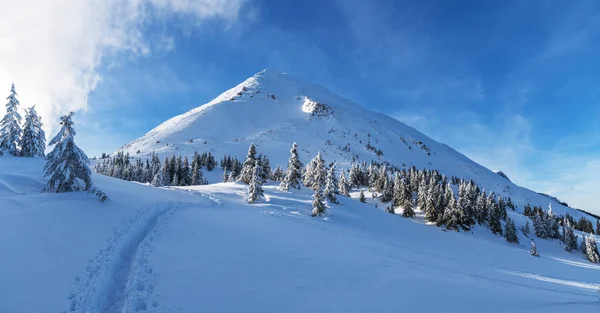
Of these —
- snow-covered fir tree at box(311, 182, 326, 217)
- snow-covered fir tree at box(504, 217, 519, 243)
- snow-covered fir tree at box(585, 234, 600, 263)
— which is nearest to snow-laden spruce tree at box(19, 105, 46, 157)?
snow-covered fir tree at box(311, 182, 326, 217)

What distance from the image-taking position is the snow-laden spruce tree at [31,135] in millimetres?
37500

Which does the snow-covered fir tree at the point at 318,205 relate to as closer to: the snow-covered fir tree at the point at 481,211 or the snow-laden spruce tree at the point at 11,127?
the snow-laden spruce tree at the point at 11,127

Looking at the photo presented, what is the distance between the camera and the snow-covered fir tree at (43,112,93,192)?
19.3 meters

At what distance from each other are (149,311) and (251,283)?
3.59 m

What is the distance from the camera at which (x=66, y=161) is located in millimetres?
19469

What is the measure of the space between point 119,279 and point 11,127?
39.9 m

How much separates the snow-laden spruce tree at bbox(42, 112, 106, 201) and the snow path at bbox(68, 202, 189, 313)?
7521 mm

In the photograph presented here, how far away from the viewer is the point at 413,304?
9805 millimetres

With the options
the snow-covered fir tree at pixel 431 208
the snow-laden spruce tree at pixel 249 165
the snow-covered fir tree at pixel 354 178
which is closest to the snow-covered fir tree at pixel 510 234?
the snow-covered fir tree at pixel 431 208

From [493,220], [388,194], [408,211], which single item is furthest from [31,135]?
[493,220]

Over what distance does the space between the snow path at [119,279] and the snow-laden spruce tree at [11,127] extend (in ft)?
108

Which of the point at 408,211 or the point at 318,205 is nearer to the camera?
the point at 318,205

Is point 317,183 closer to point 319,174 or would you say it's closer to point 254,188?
point 319,174

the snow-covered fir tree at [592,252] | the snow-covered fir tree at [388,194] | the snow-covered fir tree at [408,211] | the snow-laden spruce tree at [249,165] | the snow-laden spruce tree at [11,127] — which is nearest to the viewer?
the snow-laden spruce tree at [11,127]
